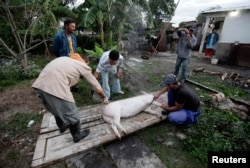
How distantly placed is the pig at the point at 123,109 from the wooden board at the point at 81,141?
4.2 inches

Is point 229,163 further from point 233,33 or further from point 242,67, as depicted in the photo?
point 233,33

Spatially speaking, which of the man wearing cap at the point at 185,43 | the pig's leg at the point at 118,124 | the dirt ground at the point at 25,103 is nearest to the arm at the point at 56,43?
the dirt ground at the point at 25,103

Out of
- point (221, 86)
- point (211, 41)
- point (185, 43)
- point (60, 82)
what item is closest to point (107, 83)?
point (60, 82)

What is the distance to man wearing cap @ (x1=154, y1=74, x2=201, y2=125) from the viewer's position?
294 cm

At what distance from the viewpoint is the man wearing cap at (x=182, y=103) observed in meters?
2.94

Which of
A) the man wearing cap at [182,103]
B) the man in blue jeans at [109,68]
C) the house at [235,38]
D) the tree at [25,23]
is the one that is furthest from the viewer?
the house at [235,38]

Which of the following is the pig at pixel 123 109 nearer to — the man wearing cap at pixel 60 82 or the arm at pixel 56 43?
the man wearing cap at pixel 60 82

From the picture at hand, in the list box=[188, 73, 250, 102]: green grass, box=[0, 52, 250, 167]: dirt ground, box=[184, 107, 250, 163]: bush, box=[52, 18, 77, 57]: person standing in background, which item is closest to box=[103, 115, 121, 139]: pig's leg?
box=[184, 107, 250, 163]: bush

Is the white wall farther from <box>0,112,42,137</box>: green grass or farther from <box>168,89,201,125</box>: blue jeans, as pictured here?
<box>0,112,42,137</box>: green grass

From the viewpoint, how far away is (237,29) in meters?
9.12

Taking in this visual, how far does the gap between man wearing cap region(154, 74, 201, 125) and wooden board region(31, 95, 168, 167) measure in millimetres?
373

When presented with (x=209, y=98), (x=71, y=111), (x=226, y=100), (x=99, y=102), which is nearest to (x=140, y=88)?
(x=99, y=102)

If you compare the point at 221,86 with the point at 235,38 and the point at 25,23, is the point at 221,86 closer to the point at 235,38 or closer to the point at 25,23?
the point at 235,38

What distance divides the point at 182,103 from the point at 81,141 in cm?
204
